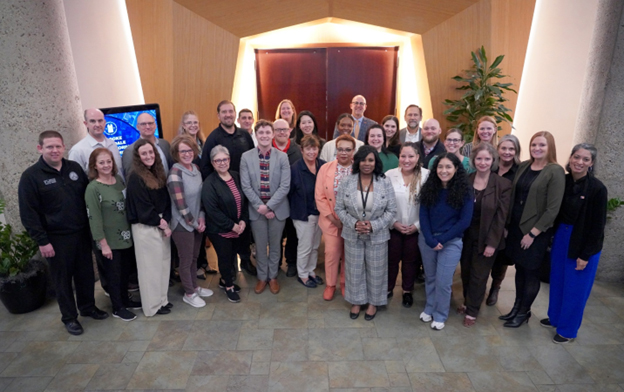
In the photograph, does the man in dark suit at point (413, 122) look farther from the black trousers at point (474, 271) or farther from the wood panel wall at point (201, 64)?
the wood panel wall at point (201, 64)

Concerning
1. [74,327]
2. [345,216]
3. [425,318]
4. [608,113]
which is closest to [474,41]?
[608,113]

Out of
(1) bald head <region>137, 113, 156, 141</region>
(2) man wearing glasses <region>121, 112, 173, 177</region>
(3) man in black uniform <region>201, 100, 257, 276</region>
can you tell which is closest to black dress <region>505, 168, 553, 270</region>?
(3) man in black uniform <region>201, 100, 257, 276</region>

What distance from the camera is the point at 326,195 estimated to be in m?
3.81

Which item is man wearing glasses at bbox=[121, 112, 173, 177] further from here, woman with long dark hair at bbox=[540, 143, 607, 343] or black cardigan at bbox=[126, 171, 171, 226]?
woman with long dark hair at bbox=[540, 143, 607, 343]

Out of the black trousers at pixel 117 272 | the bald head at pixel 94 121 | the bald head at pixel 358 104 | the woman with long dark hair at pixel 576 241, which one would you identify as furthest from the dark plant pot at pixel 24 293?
the woman with long dark hair at pixel 576 241

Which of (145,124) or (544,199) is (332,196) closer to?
(544,199)

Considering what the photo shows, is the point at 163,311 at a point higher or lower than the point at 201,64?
lower

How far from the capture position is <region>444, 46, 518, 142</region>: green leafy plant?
5.71 m

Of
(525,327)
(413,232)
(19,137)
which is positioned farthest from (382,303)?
(19,137)

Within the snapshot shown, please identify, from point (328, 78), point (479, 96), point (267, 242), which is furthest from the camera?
point (328, 78)

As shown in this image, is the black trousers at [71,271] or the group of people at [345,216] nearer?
the group of people at [345,216]

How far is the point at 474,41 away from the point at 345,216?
13.5ft

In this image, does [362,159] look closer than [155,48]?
Yes

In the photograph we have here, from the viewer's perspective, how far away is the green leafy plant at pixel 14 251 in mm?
3757
